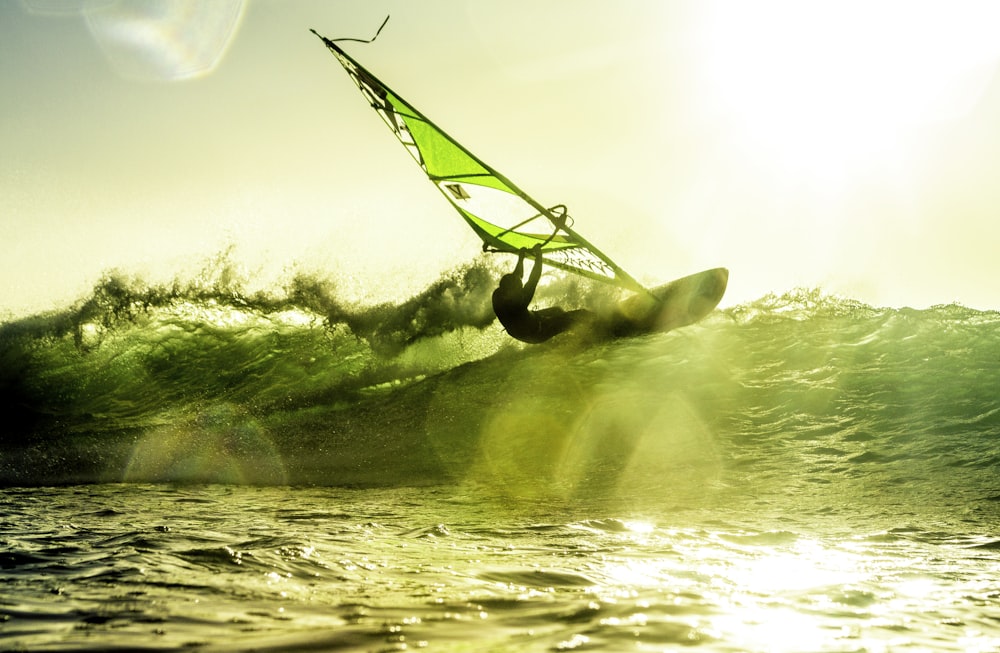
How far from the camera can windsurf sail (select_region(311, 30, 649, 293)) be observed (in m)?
6.75

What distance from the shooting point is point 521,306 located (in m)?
5.72

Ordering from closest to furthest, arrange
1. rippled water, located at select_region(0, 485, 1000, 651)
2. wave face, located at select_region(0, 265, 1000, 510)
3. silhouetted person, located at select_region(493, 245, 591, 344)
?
rippled water, located at select_region(0, 485, 1000, 651)
silhouetted person, located at select_region(493, 245, 591, 344)
wave face, located at select_region(0, 265, 1000, 510)

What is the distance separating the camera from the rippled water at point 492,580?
6.56 feet

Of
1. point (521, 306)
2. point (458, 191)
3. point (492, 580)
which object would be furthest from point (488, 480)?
point (492, 580)

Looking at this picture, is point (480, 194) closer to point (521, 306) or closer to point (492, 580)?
point (521, 306)

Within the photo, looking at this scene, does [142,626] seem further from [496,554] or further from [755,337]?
[755,337]

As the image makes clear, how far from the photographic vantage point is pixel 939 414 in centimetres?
817

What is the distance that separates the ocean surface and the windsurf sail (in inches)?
89.3

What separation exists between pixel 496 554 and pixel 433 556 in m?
0.33

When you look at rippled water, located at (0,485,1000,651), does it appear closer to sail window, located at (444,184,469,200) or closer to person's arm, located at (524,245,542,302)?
person's arm, located at (524,245,542,302)

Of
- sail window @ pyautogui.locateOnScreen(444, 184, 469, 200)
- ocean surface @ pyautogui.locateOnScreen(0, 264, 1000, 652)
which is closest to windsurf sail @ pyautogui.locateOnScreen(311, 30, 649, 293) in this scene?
sail window @ pyautogui.locateOnScreen(444, 184, 469, 200)

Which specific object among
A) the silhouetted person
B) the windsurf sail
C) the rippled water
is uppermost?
the windsurf sail

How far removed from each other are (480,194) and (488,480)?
312 cm

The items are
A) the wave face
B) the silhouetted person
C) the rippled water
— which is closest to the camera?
Answer: the rippled water
